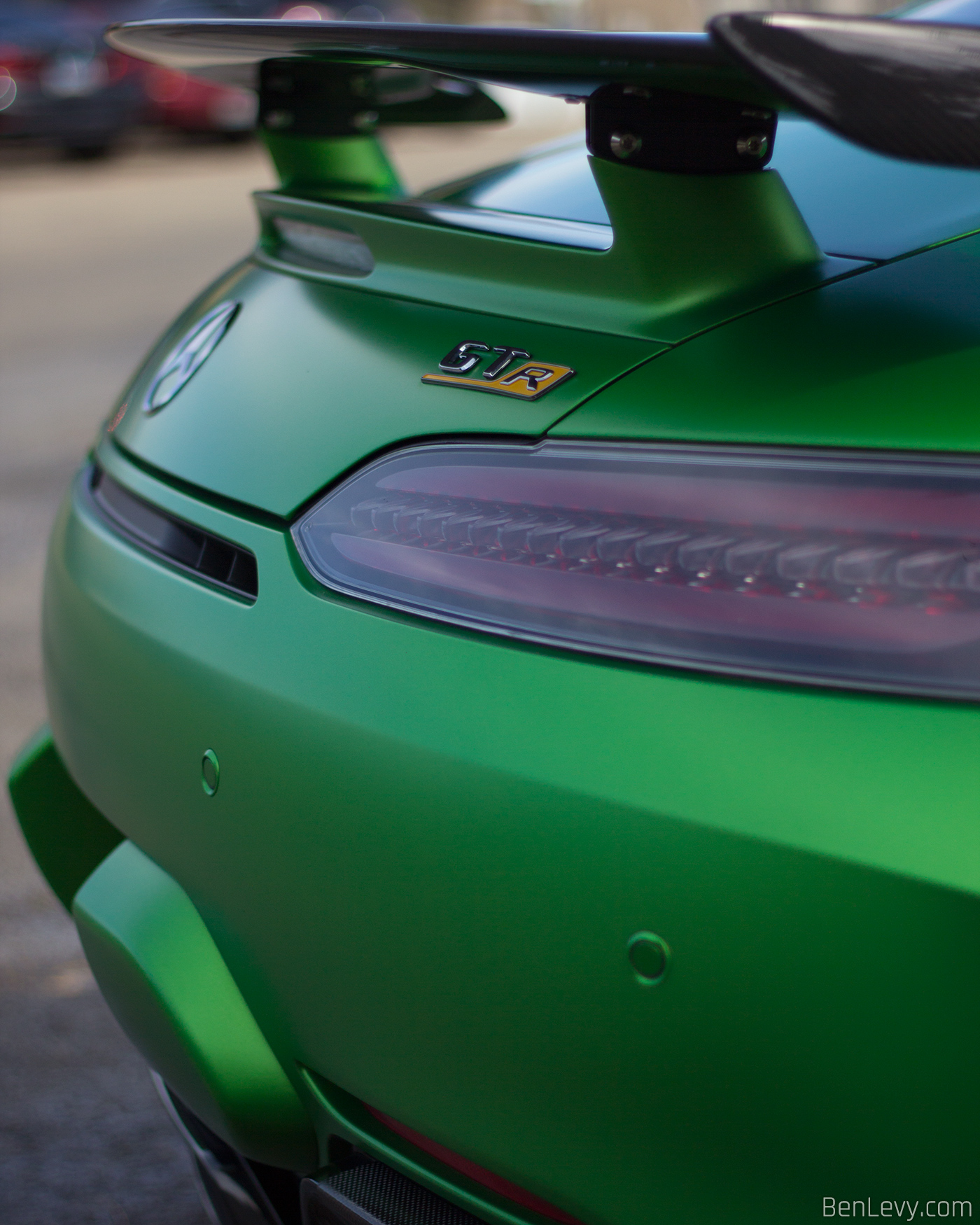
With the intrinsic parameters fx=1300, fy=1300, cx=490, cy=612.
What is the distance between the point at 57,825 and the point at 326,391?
80cm

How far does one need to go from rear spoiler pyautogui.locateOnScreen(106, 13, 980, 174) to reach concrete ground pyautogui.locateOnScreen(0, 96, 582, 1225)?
56.7 inches

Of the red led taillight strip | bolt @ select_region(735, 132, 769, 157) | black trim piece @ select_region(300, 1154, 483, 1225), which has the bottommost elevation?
black trim piece @ select_region(300, 1154, 483, 1225)

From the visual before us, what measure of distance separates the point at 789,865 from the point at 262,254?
115 centimetres

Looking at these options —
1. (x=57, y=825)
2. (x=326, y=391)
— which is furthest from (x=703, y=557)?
(x=57, y=825)

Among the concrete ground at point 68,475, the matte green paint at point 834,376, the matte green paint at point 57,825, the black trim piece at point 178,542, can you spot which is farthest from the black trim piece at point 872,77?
the concrete ground at point 68,475

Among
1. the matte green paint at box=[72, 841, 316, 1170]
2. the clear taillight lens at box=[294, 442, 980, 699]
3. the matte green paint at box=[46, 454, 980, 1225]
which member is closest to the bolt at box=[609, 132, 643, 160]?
the clear taillight lens at box=[294, 442, 980, 699]

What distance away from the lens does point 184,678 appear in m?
1.26

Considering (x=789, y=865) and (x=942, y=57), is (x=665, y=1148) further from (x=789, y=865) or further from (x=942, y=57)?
(x=942, y=57)

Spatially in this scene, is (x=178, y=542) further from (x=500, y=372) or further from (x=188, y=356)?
(x=500, y=372)

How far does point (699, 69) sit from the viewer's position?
890 mm

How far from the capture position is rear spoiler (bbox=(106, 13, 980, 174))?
2.57ft

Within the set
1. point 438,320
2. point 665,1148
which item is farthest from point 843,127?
point 665,1148

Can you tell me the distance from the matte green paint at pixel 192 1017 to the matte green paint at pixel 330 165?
2.94 ft

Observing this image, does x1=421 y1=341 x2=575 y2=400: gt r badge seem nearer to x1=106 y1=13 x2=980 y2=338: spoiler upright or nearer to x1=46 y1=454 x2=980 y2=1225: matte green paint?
x1=106 y1=13 x2=980 y2=338: spoiler upright
